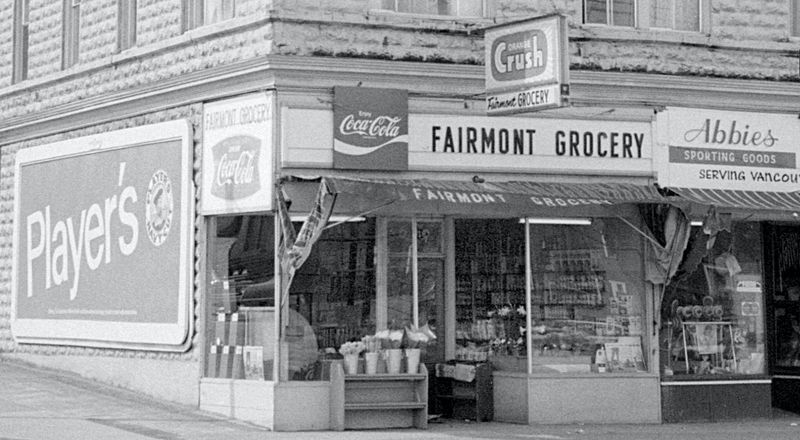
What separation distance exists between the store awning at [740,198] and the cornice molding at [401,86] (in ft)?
3.94

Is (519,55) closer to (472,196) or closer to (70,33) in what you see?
(472,196)

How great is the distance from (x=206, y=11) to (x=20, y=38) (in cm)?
606

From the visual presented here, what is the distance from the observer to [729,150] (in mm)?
19125

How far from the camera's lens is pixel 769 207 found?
18.7m

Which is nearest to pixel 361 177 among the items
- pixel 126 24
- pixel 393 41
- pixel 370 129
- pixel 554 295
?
pixel 370 129

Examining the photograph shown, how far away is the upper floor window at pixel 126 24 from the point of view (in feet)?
65.9

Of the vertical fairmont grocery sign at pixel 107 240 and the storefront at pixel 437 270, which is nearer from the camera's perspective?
the storefront at pixel 437 270

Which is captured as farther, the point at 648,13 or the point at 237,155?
the point at 648,13

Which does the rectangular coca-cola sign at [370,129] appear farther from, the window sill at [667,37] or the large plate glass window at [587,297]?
the window sill at [667,37]

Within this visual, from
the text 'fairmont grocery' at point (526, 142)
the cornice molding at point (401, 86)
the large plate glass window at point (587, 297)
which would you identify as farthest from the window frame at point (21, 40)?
the large plate glass window at point (587, 297)

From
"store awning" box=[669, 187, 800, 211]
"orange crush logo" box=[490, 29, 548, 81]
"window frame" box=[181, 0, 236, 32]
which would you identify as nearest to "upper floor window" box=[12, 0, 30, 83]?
"window frame" box=[181, 0, 236, 32]

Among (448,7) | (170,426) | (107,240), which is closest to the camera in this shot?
(170,426)

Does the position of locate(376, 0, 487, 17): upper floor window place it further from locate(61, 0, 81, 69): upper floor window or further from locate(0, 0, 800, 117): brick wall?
locate(61, 0, 81, 69): upper floor window

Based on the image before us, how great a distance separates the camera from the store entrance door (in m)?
20.4
